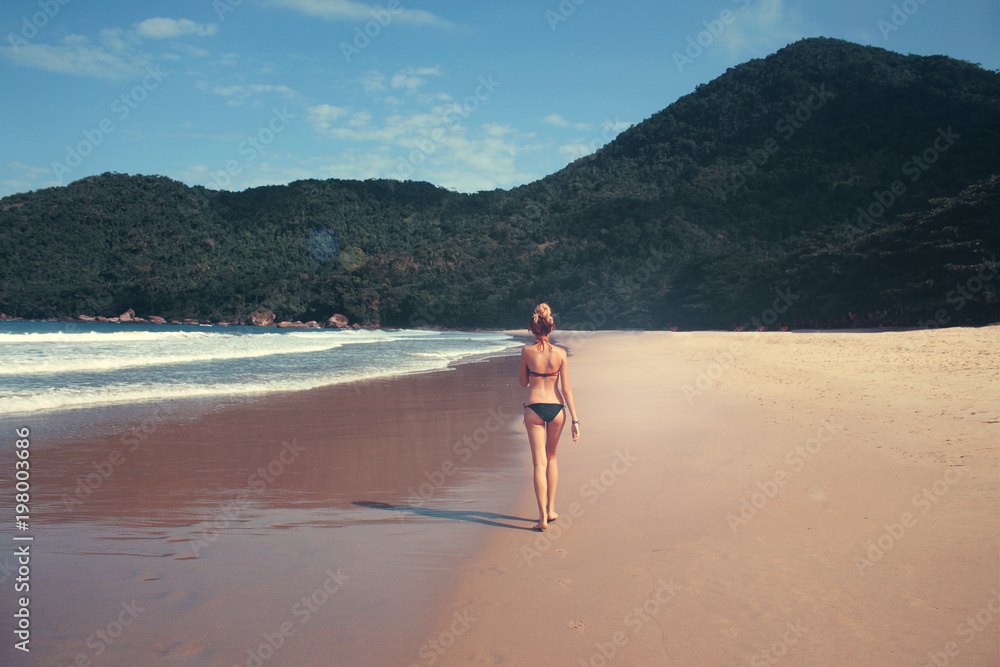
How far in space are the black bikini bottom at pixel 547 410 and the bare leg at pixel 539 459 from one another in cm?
3

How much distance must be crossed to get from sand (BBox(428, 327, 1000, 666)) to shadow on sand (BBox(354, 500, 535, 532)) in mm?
207

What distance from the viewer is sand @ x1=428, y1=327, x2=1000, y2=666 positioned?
8.36 feet

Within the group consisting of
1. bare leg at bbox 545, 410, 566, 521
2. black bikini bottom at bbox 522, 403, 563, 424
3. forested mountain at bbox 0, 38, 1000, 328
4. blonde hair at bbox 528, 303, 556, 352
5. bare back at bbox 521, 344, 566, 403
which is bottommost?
bare leg at bbox 545, 410, 566, 521

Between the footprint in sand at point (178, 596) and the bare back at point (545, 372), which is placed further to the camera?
the bare back at point (545, 372)

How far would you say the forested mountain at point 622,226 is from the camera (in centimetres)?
5338

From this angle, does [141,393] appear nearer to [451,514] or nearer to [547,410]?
[451,514]

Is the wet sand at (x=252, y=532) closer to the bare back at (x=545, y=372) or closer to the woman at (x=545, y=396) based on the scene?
the woman at (x=545, y=396)

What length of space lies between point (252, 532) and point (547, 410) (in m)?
2.29

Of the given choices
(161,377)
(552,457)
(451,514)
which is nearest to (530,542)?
(552,457)

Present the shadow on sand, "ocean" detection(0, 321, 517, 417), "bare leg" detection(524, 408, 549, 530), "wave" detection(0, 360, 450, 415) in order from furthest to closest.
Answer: "ocean" detection(0, 321, 517, 417) < "wave" detection(0, 360, 450, 415) < the shadow on sand < "bare leg" detection(524, 408, 549, 530)

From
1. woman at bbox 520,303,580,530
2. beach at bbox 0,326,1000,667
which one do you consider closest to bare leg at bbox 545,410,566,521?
woman at bbox 520,303,580,530

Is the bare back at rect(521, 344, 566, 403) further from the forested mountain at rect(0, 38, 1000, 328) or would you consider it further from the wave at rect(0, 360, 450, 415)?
the forested mountain at rect(0, 38, 1000, 328)

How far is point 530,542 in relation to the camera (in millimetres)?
3869

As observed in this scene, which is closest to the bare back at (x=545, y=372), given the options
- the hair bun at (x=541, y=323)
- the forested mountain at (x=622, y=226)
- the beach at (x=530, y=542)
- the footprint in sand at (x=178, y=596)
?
the hair bun at (x=541, y=323)
